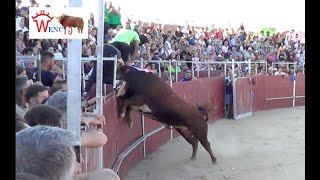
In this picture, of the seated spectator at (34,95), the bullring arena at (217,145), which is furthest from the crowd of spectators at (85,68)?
the bullring arena at (217,145)

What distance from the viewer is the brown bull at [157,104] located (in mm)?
6762

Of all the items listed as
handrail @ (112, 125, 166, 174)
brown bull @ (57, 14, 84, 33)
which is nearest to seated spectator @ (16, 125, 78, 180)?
brown bull @ (57, 14, 84, 33)

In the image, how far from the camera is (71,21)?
210 cm

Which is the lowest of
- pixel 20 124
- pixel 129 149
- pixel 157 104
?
pixel 129 149

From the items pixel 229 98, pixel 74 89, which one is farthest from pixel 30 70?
pixel 229 98

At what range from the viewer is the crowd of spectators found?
1.42m

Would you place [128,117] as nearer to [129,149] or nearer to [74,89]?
[129,149]

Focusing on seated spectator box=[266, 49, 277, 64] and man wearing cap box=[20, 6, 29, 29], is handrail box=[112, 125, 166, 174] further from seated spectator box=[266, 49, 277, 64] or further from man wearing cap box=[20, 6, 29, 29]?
seated spectator box=[266, 49, 277, 64]

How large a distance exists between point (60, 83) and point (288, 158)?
5.16 m

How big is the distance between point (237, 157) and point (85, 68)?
3.33 m

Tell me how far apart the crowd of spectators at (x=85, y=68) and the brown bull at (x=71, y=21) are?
1.15 ft

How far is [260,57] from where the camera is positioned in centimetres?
1997
